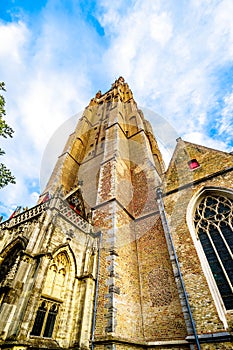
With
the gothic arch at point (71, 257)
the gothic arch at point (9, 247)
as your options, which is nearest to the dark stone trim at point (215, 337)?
the gothic arch at point (71, 257)

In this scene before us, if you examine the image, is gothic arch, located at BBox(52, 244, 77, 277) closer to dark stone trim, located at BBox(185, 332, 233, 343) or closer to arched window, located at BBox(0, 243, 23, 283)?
arched window, located at BBox(0, 243, 23, 283)

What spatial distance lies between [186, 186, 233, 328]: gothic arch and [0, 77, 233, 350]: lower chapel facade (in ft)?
0.13

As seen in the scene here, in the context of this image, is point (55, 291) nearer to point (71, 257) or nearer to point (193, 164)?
point (71, 257)

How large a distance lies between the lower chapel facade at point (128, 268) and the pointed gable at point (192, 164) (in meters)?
0.06

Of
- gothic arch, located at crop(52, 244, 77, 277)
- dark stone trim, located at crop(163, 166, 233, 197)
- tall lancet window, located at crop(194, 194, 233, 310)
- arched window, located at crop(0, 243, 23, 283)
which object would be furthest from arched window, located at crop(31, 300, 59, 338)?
dark stone trim, located at crop(163, 166, 233, 197)

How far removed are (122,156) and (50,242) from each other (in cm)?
954

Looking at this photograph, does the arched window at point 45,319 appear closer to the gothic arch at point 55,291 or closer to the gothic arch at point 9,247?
the gothic arch at point 55,291

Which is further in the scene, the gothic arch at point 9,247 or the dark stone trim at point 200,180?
the dark stone trim at point 200,180

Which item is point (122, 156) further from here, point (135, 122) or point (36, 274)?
point (36, 274)

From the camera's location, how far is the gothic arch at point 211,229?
265 inches

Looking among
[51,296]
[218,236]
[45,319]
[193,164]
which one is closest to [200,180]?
[193,164]

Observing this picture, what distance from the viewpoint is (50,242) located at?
706 centimetres

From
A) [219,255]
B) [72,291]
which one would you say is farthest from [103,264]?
[219,255]

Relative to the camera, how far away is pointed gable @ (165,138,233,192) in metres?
9.55
